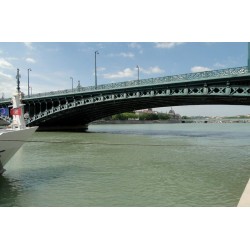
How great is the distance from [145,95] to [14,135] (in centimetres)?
2620

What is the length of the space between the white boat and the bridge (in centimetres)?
2037

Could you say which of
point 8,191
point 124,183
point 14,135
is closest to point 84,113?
point 14,135

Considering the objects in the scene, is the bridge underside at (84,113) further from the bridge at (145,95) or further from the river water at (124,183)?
the river water at (124,183)

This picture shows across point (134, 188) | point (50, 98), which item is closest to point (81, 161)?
point (134, 188)

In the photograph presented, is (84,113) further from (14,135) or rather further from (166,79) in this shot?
(14,135)

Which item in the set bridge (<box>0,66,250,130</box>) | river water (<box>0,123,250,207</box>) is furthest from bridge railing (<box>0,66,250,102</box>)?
river water (<box>0,123,250,207</box>)

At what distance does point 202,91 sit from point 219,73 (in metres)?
4.04

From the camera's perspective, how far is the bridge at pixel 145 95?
2969cm

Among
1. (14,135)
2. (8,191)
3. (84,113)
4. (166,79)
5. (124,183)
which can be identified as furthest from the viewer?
(84,113)

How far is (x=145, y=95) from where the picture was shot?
37000 millimetres

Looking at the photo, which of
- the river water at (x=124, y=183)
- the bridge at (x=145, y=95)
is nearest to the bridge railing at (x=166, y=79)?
the bridge at (x=145, y=95)
